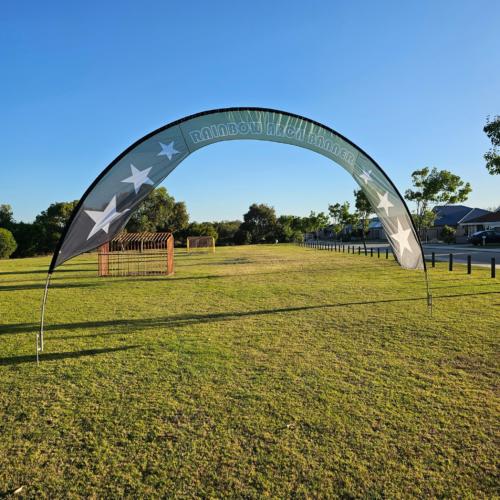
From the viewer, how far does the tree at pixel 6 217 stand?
33425 millimetres

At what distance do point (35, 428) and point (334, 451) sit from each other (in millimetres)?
2955

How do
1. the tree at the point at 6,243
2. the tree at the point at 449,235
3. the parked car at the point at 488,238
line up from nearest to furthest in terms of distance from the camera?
the tree at the point at 6,243 → the parked car at the point at 488,238 → the tree at the point at 449,235

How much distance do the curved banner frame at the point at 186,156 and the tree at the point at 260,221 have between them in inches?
2543

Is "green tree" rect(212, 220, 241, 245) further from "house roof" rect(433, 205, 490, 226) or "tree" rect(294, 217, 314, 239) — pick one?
"house roof" rect(433, 205, 490, 226)

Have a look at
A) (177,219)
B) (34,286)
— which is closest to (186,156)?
(34,286)

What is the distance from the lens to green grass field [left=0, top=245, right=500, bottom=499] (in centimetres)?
274

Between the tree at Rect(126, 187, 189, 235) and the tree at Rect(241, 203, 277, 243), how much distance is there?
17.9 metres

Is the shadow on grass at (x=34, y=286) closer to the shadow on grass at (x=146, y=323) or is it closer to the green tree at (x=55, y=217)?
the shadow on grass at (x=146, y=323)

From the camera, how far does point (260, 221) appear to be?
72438 mm

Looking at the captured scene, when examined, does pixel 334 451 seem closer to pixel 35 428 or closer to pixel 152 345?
pixel 35 428

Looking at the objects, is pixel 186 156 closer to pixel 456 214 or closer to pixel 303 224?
pixel 303 224

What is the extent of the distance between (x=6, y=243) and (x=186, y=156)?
3083 cm

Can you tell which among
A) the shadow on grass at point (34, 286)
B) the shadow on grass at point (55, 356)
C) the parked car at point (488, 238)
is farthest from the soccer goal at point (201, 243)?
the shadow on grass at point (55, 356)

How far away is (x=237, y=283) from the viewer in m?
13.5
